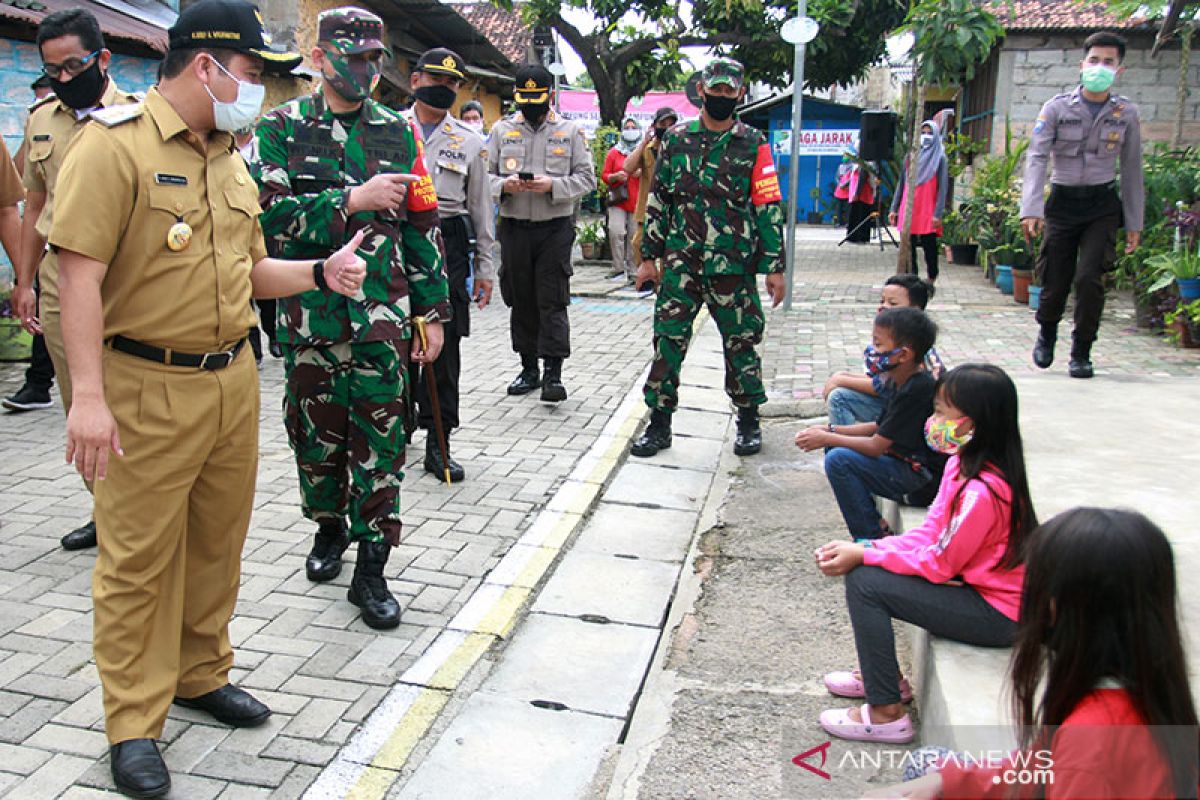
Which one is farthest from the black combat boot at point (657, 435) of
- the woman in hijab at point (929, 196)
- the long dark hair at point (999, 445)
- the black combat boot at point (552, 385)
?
the woman in hijab at point (929, 196)

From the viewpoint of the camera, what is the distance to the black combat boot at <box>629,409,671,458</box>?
6.07 m

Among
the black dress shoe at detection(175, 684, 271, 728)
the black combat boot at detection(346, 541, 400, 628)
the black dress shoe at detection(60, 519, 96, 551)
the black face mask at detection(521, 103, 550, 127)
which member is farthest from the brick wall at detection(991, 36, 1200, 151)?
the black dress shoe at detection(175, 684, 271, 728)

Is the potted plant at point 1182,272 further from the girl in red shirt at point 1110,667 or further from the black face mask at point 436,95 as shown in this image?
the girl in red shirt at point 1110,667

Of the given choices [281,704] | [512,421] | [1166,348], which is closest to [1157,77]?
[1166,348]

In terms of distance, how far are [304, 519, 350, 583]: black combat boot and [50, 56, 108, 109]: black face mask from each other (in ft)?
7.13

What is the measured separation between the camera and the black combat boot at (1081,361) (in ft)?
21.7

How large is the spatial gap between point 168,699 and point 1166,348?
7.87 m

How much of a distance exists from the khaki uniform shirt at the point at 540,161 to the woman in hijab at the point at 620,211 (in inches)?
227

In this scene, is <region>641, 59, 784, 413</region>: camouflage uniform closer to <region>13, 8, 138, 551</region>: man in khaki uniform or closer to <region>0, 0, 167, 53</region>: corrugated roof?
<region>13, 8, 138, 551</region>: man in khaki uniform

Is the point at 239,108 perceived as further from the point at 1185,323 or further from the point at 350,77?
the point at 1185,323

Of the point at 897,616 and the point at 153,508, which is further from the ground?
the point at 153,508

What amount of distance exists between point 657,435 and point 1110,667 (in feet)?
13.9

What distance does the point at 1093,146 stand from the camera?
6316mm

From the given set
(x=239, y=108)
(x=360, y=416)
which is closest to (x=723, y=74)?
(x=360, y=416)
